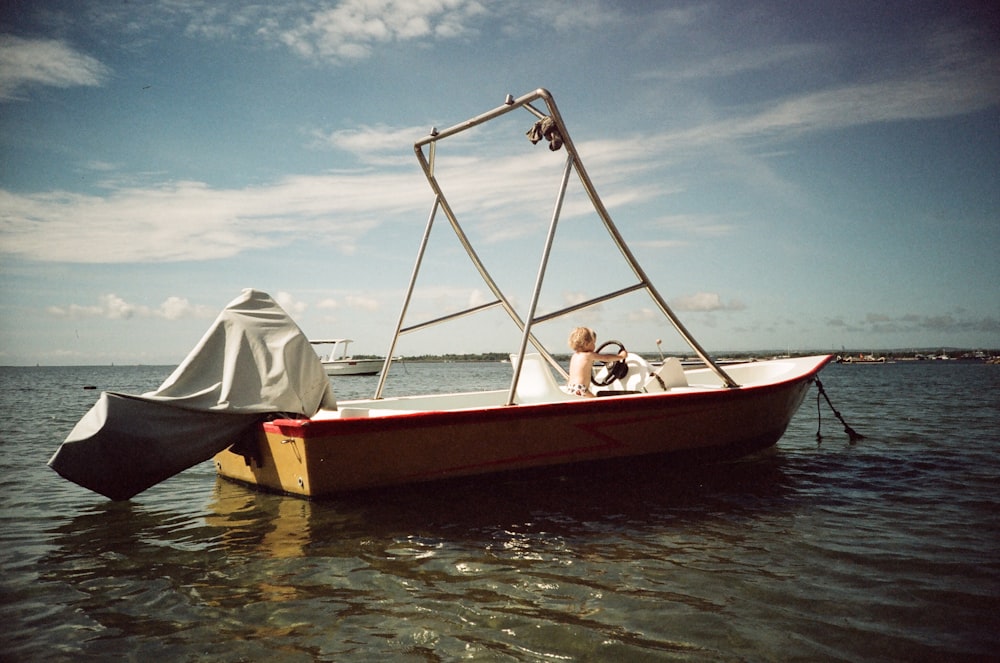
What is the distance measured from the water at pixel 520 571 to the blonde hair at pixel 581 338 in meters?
1.51

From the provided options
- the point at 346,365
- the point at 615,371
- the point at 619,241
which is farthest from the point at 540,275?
the point at 346,365

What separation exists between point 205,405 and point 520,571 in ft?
9.89

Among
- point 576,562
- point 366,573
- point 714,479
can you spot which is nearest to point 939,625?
point 576,562

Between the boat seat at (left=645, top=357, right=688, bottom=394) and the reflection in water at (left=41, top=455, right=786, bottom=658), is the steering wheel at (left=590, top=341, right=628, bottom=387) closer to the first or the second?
the boat seat at (left=645, top=357, right=688, bottom=394)

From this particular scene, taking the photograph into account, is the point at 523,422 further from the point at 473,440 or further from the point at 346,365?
the point at 346,365

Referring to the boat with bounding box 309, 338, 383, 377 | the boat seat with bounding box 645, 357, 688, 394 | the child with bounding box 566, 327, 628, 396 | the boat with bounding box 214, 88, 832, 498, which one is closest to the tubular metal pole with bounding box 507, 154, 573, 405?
the boat with bounding box 214, 88, 832, 498

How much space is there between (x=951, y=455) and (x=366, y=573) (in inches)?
352

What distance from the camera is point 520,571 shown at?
408cm

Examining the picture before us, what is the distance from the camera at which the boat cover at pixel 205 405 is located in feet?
15.2

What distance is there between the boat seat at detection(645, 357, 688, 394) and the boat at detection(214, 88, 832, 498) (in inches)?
0.7

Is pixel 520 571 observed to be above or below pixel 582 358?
below

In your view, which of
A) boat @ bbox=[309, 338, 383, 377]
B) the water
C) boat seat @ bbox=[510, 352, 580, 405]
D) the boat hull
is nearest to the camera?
the water

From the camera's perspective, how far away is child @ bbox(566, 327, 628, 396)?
7.27 m

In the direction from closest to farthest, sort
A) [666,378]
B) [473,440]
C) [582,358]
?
[473,440] → [582,358] → [666,378]
